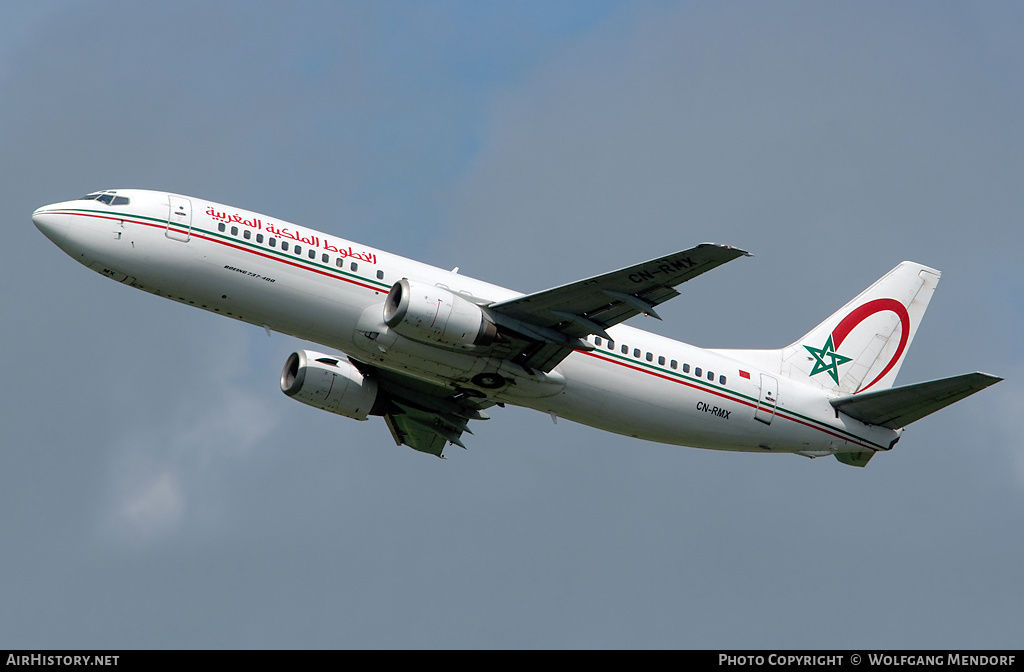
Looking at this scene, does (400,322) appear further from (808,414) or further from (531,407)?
(808,414)

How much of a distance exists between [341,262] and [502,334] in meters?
5.68

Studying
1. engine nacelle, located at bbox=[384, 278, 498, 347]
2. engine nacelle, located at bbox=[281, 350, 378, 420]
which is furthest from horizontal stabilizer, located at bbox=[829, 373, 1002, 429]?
engine nacelle, located at bbox=[281, 350, 378, 420]

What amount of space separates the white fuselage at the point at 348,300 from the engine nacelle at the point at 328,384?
553 cm

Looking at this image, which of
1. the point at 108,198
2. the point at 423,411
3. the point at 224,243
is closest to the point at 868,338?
the point at 423,411

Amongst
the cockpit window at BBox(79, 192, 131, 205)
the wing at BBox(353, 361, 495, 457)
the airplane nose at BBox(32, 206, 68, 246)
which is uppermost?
the cockpit window at BBox(79, 192, 131, 205)

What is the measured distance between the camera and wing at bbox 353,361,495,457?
49781 mm

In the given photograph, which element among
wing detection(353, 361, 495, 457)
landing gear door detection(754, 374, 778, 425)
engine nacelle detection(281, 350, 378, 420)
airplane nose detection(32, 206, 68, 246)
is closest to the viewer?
airplane nose detection(32, 206, 68, 246)

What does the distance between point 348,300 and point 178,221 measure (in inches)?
231

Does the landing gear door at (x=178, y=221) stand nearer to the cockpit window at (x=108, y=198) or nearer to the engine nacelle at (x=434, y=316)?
the cockpit window at (x=108, y=198)

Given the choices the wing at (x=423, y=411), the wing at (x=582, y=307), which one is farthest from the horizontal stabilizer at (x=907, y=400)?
the wing at (x=423, y=411)

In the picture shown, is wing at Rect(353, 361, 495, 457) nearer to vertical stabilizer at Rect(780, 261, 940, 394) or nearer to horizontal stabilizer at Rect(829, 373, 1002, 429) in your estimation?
vertical stabilizer at Rect(780, 261, 940, 394)

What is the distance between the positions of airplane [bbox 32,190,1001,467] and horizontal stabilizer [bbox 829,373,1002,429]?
0.22 feet

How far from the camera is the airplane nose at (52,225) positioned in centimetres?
4075

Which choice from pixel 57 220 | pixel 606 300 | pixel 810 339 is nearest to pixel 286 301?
pixel 57 220
